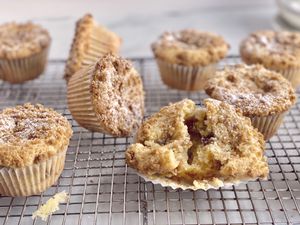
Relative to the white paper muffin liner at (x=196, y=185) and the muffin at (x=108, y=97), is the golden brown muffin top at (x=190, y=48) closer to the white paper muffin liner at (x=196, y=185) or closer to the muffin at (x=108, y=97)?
the muffin at (x=108, y=97)

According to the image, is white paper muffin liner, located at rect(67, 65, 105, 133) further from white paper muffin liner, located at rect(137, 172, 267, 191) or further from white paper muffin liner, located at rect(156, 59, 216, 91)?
white paper muffin liner, located at rect(156, 59, 216, 91)

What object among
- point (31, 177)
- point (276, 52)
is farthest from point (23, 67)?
point (276, 52)

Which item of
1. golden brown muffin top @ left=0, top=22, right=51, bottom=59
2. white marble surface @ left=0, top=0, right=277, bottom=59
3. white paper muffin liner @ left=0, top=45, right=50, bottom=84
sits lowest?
white marble surface @ left=0, top=0, right=277, bottom=59

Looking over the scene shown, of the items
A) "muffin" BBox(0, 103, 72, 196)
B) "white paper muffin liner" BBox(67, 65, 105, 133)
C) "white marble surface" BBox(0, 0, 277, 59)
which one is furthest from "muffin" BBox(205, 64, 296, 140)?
"white marble surface" BBox(0, 0, 277, 59)

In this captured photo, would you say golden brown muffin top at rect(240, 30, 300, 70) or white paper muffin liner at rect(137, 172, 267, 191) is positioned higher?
white paper muffin liner at rect(137, 172, 267, 191)

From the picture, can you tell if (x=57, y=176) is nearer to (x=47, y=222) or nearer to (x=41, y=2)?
(x=47, y=222)

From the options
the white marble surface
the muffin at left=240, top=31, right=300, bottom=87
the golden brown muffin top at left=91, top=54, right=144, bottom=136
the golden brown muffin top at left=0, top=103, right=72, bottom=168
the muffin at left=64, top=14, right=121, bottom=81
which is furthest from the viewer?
the white marble surface

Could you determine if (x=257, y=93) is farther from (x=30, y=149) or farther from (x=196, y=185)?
(x=30, y=149)
